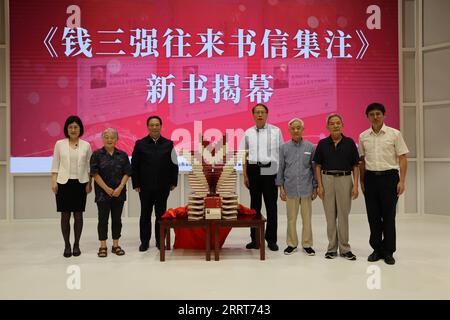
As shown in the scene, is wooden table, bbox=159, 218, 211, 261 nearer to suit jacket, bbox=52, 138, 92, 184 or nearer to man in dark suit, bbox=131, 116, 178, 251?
man in dark suit, bbox=131, 116, 178, 251

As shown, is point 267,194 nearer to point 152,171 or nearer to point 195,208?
point 195,208

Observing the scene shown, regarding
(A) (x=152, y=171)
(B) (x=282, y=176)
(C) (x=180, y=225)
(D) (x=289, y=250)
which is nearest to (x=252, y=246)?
(D) (x=289, y=250)

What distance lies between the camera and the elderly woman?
161 inches

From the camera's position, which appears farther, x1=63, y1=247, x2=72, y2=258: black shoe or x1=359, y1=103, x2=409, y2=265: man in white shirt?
x1=63, y1=247, x2=72, y2=258: black shoe

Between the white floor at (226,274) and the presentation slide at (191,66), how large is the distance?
6.99 ft

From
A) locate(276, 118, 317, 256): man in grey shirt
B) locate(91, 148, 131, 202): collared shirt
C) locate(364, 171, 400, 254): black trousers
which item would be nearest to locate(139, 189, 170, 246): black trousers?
locate(91, 148, 131, 202): collared shirt

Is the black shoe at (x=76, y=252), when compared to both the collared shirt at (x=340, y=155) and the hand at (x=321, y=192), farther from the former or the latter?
the collared shirt at (x=340, y=155)

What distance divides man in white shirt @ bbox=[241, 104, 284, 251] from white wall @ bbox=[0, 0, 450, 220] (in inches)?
87.0

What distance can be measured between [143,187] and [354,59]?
4016 millimetres

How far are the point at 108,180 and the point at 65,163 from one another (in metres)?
0.42

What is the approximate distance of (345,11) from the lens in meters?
6.57

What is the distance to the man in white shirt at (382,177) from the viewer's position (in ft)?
12.1

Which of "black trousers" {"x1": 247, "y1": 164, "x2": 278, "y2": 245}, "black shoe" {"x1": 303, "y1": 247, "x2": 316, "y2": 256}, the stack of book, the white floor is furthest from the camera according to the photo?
"black trousers" {"x1": 247, "y1": 164, "x2": 278, "y2": 245}

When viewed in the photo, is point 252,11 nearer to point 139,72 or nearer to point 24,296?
point 139,72
